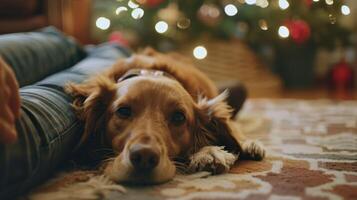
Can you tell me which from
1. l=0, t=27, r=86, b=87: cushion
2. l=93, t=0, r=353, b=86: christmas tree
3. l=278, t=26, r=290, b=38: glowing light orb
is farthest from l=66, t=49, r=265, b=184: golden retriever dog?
l=278, t=26, r=290, b=38: glowing light orb

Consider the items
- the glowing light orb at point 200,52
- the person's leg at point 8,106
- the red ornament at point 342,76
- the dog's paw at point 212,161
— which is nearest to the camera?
the person's leg at point 8,106

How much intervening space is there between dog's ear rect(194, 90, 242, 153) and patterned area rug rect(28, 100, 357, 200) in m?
0.11

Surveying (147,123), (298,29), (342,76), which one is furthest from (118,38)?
(147,123)

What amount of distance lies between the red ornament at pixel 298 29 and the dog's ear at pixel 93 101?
2.33 m

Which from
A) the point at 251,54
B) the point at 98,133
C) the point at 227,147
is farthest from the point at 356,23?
the point at 98,133

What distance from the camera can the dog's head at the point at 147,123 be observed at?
142cm

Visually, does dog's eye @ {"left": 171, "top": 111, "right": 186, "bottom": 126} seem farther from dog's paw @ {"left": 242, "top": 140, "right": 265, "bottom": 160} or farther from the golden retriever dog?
dog's paw @ {"left": 242, "top": 140, "right": 265, "bottom": 160}

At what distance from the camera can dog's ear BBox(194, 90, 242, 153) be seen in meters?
1.82

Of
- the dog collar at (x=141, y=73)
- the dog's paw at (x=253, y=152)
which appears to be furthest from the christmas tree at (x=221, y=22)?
the dog's paw at (x=253, y=152)

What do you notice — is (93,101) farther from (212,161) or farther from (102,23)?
(102,23)

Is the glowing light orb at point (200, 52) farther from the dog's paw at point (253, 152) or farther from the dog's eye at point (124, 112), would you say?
the dog's eye at point (124, 112)

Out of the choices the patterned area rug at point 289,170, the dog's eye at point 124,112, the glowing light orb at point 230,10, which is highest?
the glowing light orb at point 230,10

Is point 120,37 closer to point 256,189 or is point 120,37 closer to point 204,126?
point 204,126

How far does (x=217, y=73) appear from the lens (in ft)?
13.5
